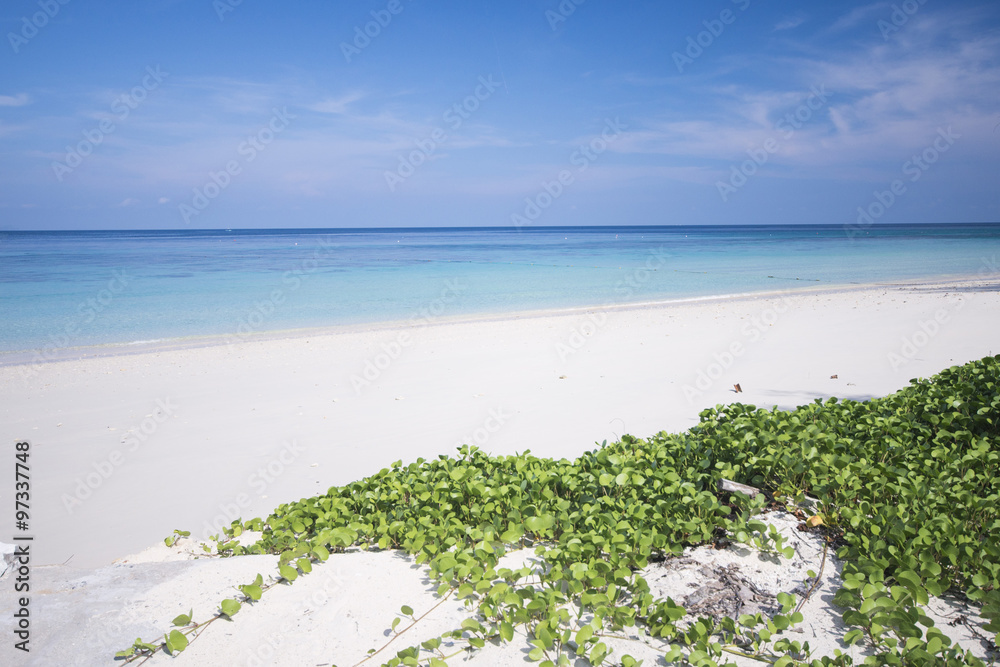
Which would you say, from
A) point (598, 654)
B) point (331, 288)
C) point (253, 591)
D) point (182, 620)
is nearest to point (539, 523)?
point (598, 654)

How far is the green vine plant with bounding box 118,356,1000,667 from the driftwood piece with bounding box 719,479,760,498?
0.18 ft

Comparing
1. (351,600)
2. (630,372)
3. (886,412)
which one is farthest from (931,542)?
(630,372)

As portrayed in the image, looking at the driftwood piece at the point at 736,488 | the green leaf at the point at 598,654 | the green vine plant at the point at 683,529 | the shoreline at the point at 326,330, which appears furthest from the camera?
the shoreline at the point at 326,330

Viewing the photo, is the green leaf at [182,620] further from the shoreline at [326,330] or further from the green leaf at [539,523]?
the shoreline at [326,330]

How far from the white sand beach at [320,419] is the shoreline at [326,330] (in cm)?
64

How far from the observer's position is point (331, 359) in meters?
11.1

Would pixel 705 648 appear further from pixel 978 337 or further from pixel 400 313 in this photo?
pixel 400 313

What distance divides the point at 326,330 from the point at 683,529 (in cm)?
1392

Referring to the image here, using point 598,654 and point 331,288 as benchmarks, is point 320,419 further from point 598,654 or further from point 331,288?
point 331,288

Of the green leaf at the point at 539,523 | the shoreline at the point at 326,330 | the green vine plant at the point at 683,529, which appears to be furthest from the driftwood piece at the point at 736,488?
the shoreline at the point at 326,330

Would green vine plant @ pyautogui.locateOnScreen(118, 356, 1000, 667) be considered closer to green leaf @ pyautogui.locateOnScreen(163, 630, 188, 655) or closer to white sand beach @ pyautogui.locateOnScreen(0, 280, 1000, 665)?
green leaf @ pyautogui.locateOnScreen(163, 630, 188, 655)

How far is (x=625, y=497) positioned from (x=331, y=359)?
8362 mm

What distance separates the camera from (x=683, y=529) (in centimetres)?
334

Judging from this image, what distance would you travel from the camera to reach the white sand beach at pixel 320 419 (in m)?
2.92
